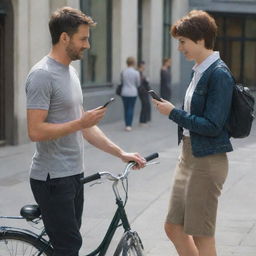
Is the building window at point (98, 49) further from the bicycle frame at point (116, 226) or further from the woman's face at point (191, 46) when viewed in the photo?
the bicycle frame at point (116, 226)

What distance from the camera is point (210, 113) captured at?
4.28 metres

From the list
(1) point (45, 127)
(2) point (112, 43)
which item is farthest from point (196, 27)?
(2) point (112, 43)

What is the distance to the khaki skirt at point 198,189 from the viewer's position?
441 centimetres

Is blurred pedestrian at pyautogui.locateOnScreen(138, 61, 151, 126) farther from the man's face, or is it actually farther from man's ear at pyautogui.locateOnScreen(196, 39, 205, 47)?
the man's face

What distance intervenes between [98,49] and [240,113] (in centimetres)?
1551

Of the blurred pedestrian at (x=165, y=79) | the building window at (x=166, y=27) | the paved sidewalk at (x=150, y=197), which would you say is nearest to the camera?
the paved sidewalk at (x=150, y=197)

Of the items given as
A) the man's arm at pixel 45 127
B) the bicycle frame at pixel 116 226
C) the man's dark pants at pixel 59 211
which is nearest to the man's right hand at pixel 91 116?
the man's arm at pixel 45 127

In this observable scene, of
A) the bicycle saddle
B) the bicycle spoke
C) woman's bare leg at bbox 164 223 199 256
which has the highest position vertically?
the bicycle saddle

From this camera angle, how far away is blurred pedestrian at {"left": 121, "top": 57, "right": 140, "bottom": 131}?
17547mm

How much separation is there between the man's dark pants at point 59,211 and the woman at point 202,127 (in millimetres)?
770

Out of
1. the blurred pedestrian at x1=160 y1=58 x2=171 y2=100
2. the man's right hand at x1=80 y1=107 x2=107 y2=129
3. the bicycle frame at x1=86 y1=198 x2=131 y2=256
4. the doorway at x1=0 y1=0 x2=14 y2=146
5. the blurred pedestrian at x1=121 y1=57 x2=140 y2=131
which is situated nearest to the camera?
the man's right hand at x1=80 y1=107 x2=107 y2=129

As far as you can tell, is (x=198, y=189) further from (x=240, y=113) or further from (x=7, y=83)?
(x=7, y=83)

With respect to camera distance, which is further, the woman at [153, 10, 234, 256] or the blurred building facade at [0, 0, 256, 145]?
the blurred building facade at [0, 0, 256, 145]

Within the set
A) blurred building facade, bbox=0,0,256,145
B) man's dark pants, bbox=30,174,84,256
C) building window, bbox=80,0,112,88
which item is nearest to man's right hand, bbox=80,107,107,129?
man's dark pants, bbox=30,174,84,256
